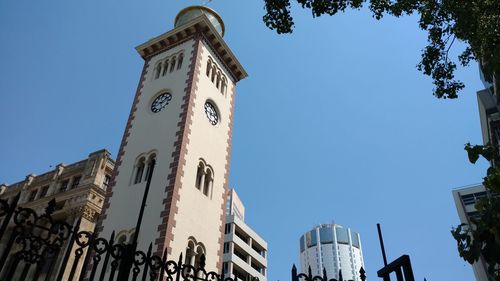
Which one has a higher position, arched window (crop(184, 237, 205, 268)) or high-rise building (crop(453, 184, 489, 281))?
high-rise building (crop(453, 184, 489, 281))

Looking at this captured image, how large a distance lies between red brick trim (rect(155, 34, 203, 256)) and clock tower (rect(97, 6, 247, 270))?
0.04 meters

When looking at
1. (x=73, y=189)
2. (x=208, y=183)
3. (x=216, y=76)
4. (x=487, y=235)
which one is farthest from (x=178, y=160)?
(x=73, y=189)

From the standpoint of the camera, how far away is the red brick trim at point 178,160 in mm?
16750

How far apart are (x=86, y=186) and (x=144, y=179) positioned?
14942 millimetres

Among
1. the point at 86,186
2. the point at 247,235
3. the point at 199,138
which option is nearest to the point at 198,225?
the point at 199,138

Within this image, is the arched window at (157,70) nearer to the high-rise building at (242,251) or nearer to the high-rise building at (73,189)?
the high-rise building at (73,189)

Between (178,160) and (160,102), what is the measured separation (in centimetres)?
632

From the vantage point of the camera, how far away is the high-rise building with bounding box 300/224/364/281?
166 meters

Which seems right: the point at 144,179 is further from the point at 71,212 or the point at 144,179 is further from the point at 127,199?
the point at 71,212

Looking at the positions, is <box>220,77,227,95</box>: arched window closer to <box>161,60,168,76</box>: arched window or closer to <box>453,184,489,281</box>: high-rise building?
<box>161,60,168,76</box>: arched window

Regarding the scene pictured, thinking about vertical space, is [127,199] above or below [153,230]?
above

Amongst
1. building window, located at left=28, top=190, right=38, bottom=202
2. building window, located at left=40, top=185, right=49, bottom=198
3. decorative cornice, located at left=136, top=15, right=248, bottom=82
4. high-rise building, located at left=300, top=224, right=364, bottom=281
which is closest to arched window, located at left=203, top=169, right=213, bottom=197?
decorative cornice, located at left=136, top=15, right=248, bottom=82

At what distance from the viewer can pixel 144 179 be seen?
20188mm

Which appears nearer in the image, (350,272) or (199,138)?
(199,138)
